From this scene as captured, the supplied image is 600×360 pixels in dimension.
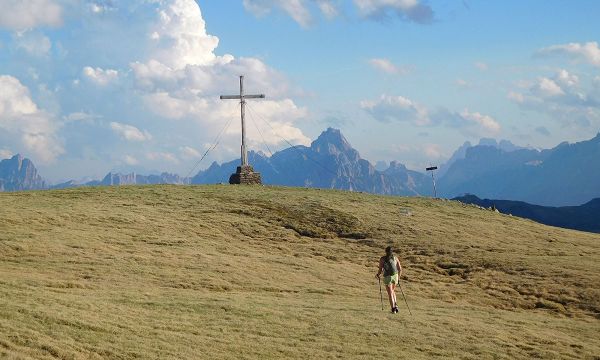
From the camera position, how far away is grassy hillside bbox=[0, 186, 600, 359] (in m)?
22.3

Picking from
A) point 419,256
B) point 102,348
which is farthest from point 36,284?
point 419,256

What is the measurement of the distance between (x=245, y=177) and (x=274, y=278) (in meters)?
41.5

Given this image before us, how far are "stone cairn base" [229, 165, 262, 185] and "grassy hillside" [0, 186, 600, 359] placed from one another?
23.8 feet

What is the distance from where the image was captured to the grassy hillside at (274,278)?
22.3 metres

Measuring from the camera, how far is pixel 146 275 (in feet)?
115

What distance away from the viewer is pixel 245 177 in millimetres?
78688

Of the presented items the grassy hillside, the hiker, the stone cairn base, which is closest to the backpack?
the hiker

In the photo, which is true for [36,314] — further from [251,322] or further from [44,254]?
[44,254]

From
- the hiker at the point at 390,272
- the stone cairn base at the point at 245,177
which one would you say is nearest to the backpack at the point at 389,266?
the hiker at the point at 390,272

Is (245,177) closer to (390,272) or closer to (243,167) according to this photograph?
(243,167)

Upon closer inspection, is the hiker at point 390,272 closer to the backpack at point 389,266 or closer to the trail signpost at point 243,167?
the backpack at point 389,266

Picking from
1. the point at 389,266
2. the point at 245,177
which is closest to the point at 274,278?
the point at 389,266

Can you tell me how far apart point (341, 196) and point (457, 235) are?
2018 cm

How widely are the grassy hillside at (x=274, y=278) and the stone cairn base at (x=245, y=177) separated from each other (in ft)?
23.8
